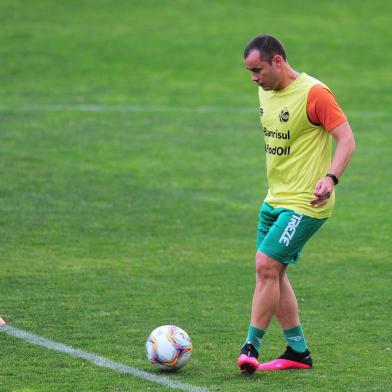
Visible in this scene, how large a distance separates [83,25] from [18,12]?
2.11 metres

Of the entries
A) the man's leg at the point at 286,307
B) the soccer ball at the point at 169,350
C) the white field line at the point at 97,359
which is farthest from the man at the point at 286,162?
the white field line at the point at 97,359

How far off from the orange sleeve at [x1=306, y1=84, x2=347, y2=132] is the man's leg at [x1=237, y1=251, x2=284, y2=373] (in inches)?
39.8

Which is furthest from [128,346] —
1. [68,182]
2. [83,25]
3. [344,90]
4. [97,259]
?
[83,25]

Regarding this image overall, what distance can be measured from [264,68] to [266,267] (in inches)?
54.4

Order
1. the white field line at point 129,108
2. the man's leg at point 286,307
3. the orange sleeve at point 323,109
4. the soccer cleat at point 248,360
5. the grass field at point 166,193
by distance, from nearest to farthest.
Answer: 1. the orange sleeve at point 323,109
2. the soccer cleat at point 248,360
3. the man's leg at point 286,307
4. the grass field at point 166,193
5. the white field line at point 129,108

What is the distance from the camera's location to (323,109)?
7289 mm

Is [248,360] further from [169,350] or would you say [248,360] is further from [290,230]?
[290,230]

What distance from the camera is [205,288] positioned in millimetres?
10508

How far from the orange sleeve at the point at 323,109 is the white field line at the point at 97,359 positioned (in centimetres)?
198

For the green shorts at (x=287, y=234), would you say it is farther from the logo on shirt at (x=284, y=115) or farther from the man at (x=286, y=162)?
the logo on shirt at (x=284, y=115)

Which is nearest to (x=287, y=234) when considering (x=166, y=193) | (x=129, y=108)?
→ (x=166, y=193)

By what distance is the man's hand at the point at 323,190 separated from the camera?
23.3 feet

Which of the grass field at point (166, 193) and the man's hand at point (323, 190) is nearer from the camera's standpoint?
the man's hand at point (323, 190)

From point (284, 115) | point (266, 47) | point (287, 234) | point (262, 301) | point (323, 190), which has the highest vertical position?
point (266, 47)
